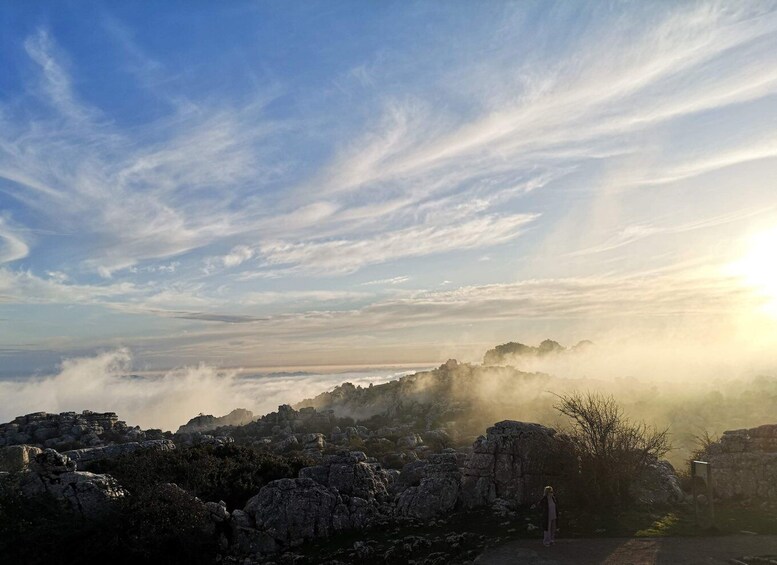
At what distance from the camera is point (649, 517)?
79.4 ft

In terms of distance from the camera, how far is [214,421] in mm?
115688

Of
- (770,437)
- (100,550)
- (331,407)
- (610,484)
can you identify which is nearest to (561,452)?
(610,484)

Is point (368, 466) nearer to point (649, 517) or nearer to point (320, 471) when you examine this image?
point (320, 471)

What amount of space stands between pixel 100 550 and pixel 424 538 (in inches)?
588

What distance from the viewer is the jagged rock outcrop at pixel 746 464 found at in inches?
1073

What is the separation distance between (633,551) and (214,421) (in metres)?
109

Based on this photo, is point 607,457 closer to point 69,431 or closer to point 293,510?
point 293,510

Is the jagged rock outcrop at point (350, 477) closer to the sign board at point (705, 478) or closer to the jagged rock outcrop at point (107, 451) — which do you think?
the sign board at point (705, 478)

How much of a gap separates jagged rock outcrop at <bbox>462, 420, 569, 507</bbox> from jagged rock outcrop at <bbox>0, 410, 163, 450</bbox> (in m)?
57.2

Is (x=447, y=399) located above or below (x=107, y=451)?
below

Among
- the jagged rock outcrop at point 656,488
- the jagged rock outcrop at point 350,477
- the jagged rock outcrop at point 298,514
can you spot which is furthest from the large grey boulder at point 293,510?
the jagged rock outcrop at point 656,488

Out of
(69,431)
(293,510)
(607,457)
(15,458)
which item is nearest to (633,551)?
(607,457)

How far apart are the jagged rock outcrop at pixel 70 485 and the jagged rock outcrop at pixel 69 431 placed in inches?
1653

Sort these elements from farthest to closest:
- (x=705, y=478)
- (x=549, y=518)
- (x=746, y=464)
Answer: (x=746, y=464) → (x=705, y=478) → (x=549, y=518)
